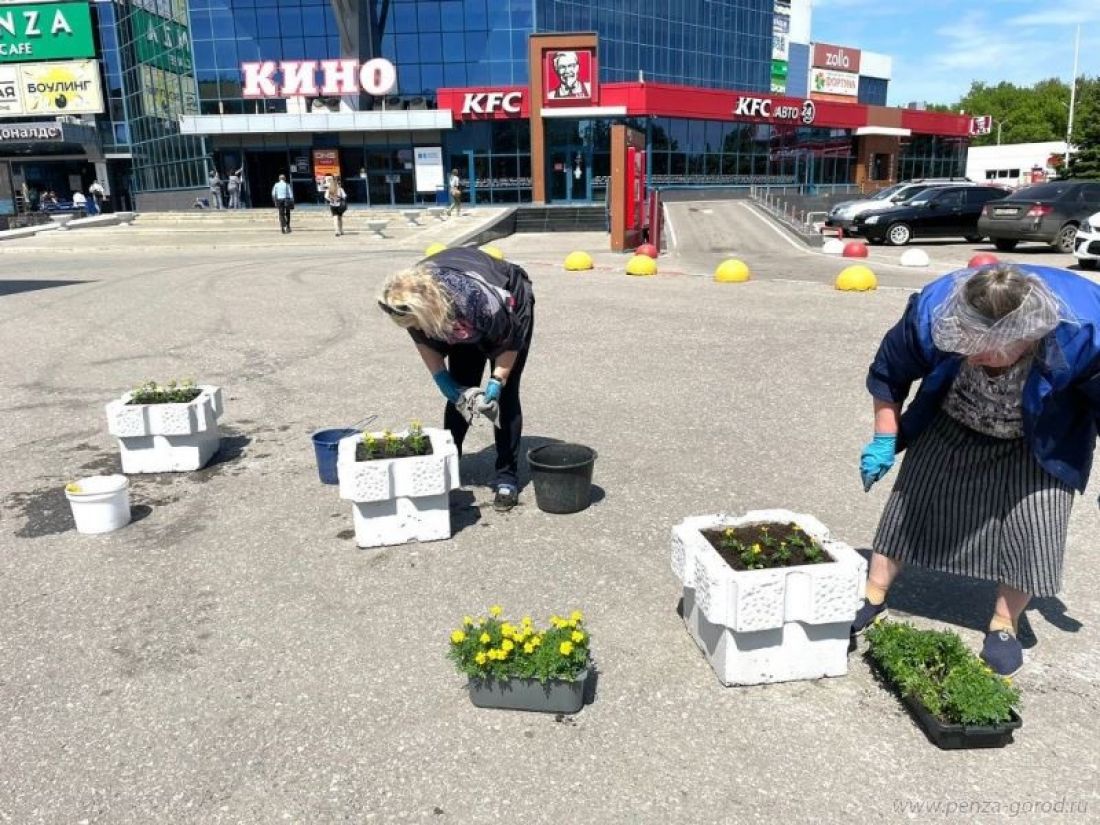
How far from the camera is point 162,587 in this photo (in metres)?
3.96

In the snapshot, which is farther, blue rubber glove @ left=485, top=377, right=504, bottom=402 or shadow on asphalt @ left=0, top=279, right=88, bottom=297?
shadow on asphalt @ left=0, top=279, right=88, bottom=297

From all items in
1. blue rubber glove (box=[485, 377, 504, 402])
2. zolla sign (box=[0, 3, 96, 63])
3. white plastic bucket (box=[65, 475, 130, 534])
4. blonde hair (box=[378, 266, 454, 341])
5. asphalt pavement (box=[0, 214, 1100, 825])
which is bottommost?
asphalt pavement (box=[0, 214, 1100, 825])

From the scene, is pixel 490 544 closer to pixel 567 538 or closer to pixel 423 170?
pixel 567 538

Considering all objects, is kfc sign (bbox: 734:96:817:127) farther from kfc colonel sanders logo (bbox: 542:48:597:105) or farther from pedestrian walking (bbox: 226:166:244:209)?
pedestrian walking (bbox: 226:166:244:209)

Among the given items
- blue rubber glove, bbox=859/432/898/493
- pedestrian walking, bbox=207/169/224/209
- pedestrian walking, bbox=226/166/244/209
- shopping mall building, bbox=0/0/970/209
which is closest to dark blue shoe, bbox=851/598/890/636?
blue rubber glove, bbox=859/432/898/493

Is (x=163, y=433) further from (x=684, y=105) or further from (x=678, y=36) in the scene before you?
(x=678, y=36)

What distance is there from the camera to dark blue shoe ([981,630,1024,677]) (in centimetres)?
311

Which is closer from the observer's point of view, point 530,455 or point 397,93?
point 530,455

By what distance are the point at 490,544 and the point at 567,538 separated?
1.39ft

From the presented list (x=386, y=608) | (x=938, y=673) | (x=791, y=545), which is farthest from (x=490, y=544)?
(x=938, y=673)

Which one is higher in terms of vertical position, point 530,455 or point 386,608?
point 530,455

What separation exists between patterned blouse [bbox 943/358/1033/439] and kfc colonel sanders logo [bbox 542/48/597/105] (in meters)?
33.8

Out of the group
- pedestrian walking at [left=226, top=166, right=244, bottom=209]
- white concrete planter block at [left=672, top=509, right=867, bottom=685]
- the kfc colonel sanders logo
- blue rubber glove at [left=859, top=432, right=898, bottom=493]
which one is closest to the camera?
white concrete planter block at [left=672, top=509, right=867, bottom=685]

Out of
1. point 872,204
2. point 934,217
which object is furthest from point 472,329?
point 872,204
